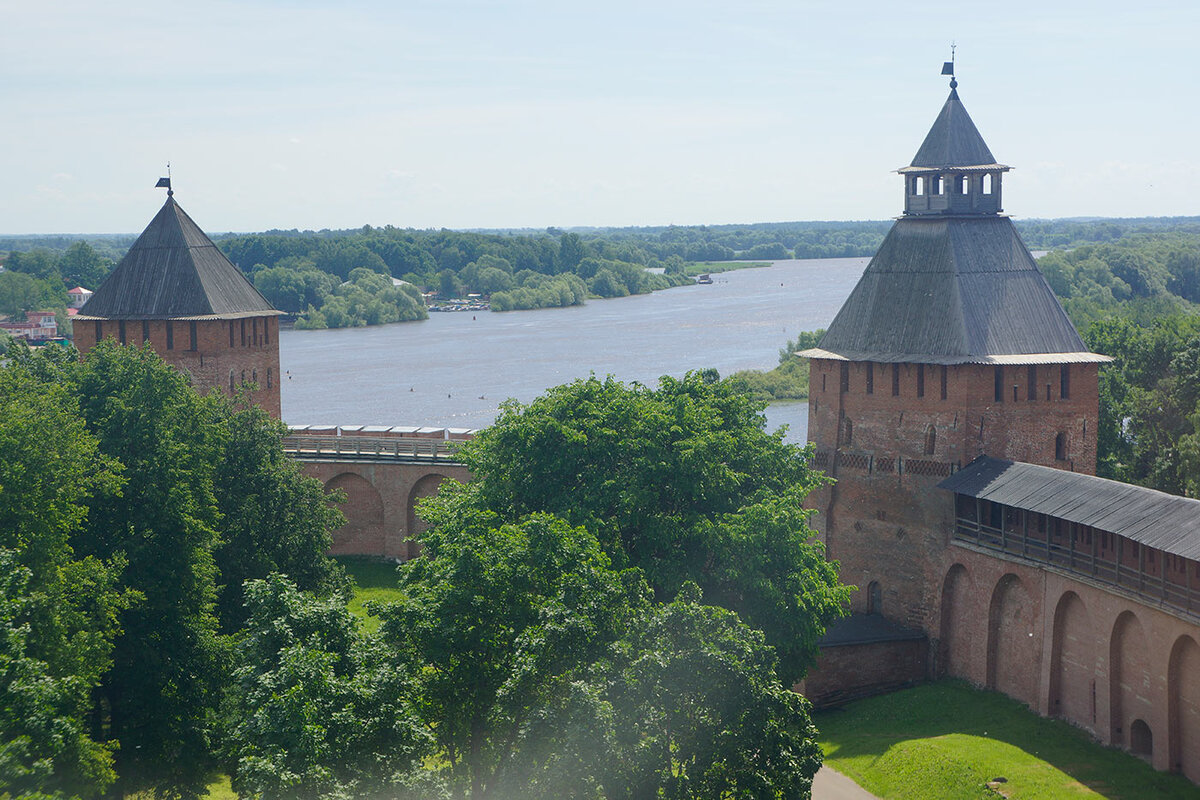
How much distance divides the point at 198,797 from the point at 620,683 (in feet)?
35.2

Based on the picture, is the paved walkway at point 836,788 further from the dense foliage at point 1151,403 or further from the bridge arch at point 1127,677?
the dense foliage at point 1151,403

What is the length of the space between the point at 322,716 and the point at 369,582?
20.4 m

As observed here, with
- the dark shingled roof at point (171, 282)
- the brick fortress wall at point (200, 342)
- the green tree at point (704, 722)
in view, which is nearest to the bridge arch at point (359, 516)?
the brick fortress wall at point (200, 342)

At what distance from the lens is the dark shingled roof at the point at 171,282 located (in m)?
38.6

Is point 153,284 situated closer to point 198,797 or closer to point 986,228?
point 198,797

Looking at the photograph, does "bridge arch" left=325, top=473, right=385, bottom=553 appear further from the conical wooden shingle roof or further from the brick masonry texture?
the conical wooden shingle roof

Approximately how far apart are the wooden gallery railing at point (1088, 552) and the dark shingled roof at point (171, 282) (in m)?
20.4

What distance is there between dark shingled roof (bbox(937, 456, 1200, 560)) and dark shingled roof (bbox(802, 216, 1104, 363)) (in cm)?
263

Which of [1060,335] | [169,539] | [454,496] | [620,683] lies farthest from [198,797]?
[1060,335]

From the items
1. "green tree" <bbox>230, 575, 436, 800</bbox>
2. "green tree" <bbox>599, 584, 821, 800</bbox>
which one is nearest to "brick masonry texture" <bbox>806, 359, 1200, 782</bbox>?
"green tree" <bbox>599, 584, 821, 800</bbox>

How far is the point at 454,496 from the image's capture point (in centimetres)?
2758

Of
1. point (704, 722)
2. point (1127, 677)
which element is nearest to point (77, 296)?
point (1127, 677)

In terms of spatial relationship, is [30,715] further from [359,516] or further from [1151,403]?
[1151,403]

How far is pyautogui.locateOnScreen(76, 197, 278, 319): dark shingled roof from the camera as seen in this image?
3859 cm
